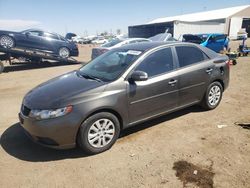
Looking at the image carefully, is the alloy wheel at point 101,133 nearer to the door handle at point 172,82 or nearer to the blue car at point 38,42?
the door handle at point 172,82

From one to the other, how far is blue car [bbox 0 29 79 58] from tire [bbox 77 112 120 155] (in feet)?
33.7

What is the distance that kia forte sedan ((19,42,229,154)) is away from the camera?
3428 mm

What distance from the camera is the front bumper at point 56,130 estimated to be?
3357 millimetres

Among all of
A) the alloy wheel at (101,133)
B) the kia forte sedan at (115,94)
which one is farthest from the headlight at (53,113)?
the alloy wheel at (101,133)

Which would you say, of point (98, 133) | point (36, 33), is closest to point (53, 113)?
point (98, 133)

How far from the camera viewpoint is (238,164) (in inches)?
131

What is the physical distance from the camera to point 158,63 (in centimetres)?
431

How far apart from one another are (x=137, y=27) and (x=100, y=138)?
42.5 m

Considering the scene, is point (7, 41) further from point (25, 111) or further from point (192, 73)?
point (192, 73)

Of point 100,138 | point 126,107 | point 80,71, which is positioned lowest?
point 100,138

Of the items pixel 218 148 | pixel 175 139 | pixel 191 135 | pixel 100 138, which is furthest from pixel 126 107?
pixel 218 148

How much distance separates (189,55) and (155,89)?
1250 mm

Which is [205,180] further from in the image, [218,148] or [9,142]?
[9,142]

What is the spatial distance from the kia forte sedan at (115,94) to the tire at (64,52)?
9817mm
